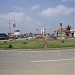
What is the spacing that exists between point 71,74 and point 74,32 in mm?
111349

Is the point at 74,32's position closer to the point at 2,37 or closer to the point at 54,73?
the point at 2,37

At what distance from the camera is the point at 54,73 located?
37.3 ft

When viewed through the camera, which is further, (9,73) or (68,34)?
(68,34)

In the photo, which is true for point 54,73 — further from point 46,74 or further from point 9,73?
point 9,73

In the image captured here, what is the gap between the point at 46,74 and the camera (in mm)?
11117

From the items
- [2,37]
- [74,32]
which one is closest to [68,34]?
[74,32]

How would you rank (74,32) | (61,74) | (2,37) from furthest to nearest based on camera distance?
(74,32) → (2,37) → (61,74)

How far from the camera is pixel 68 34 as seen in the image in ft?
414

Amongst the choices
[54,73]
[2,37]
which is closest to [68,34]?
[2,37]

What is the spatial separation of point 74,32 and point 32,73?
111291mm

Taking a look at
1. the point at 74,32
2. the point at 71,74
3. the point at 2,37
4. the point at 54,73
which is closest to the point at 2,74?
the point at 54,73

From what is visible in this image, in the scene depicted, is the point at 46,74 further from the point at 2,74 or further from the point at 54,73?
the point at 2,74

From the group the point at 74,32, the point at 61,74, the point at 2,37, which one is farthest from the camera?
the point at 74,32

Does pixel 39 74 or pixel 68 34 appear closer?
pixel 39 74
